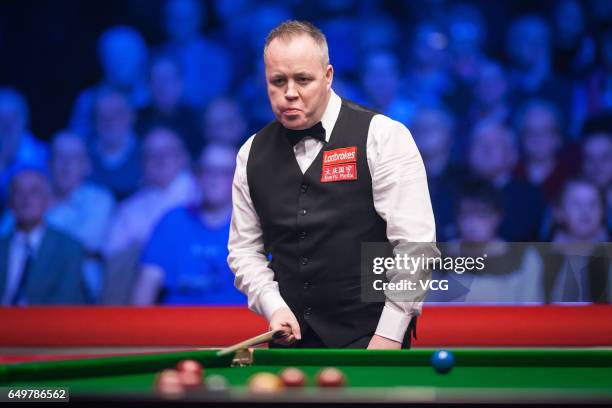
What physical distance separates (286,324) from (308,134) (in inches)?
22.9

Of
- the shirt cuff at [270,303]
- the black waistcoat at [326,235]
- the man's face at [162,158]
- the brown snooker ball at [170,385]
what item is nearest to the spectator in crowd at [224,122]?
the man's face at [162,158]

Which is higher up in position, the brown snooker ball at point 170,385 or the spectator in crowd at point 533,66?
the spectator in crowd at point 533,66

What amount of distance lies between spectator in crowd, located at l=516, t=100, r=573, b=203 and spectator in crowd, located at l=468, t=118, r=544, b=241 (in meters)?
0.06

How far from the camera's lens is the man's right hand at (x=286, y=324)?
2.28 m

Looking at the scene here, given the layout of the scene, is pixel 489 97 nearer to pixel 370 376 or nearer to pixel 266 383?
pixel 370 376

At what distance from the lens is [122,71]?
5434 millimetres

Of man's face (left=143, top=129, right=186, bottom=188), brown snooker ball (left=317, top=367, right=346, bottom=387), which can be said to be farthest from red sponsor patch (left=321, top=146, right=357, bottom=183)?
man's face (left=143, top=129, right=186, bottom=188)

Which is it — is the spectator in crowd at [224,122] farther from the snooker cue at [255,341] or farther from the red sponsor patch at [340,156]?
the snooker cue at [255,341]

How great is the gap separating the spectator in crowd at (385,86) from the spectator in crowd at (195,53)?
0.93 metres

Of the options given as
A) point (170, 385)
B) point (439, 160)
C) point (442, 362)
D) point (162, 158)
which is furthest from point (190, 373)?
point (162, 158)

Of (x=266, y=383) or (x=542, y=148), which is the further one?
(x=542, y=148)

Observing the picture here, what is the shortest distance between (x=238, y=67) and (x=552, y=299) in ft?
8.28

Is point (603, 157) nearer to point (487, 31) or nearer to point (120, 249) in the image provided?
point (487, 31)

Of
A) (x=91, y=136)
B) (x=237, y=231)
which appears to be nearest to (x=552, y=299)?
(x=237, y=231)
